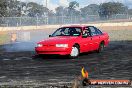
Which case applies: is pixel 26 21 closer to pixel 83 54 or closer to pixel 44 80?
pixel 83 54

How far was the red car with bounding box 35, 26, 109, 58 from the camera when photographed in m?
15.5

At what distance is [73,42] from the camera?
1584 centimetres

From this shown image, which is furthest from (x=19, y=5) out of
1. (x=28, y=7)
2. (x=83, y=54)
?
(x=83, y=54)

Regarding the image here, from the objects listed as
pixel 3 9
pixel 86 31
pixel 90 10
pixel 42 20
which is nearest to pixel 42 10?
pixel 90 10

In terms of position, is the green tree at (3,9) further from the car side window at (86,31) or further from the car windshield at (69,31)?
the car side window at (86,31)

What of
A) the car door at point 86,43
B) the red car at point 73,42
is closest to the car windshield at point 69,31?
the red car at point 73,42

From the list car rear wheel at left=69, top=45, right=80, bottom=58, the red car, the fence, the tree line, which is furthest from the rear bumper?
the tree line

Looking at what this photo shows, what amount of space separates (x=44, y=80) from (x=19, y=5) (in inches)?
3636

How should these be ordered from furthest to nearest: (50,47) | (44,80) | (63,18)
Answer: (63,18) < (50,47) < (44,80)

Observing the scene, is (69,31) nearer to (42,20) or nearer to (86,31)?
(86,31)

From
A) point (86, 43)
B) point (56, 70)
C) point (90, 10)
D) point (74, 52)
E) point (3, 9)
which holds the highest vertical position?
point (3, 9)

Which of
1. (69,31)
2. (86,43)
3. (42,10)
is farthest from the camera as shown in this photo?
(42,10)

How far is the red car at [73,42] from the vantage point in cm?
1554

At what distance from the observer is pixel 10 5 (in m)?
92.6
